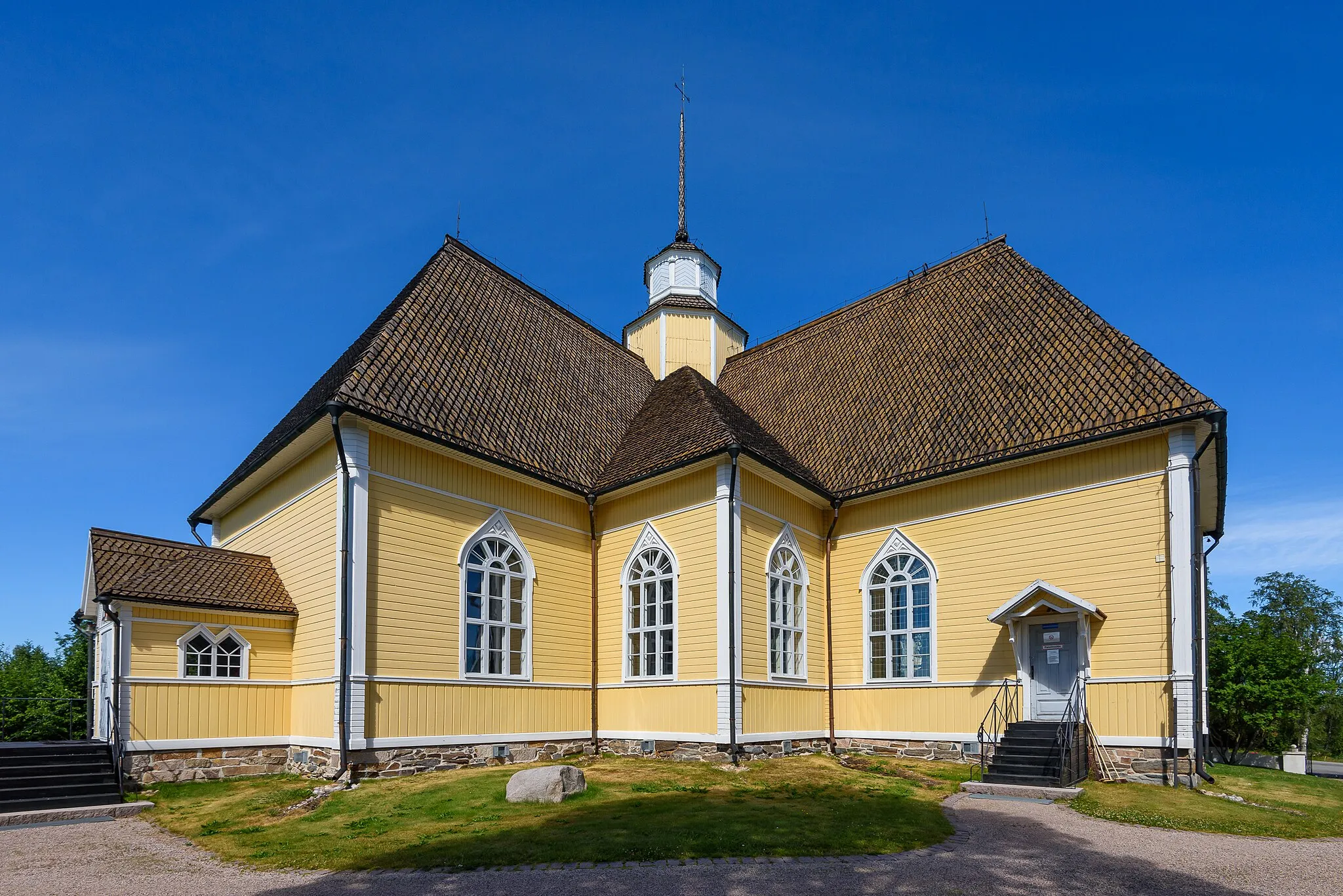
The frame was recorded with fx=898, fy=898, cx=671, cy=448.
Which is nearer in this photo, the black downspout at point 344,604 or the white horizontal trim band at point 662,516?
the black downspout at point 344,604

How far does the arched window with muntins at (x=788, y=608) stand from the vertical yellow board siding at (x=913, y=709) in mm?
1326

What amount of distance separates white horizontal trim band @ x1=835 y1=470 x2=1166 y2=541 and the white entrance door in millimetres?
2357

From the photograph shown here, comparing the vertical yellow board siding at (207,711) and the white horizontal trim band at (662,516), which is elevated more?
the white horizontal trim band at (662,516)

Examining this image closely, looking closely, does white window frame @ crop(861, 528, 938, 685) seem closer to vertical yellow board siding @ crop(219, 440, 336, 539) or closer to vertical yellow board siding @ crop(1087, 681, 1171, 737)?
vertical yellow board siding @ crop(1087, 681, 1171, 737)

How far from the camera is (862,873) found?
8836mm

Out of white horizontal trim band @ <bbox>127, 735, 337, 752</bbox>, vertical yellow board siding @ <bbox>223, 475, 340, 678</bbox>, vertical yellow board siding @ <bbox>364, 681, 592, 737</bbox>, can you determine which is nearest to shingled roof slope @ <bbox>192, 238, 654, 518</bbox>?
vertical yellow board siding @ <bbox>223, 475, 340, 678</bbox>

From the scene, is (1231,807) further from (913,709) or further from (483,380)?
(483,380)

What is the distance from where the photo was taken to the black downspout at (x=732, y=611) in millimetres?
16344

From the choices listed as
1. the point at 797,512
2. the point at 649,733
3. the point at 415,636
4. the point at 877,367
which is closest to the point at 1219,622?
the point at 877,367

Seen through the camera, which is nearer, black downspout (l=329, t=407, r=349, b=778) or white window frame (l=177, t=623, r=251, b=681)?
black downspout (l=329, t=407, r=349, b=778)

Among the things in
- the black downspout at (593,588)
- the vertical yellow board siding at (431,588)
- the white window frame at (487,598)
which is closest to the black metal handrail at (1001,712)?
the black downspout at (593,588)

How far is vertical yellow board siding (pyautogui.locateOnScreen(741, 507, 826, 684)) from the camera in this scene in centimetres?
1725

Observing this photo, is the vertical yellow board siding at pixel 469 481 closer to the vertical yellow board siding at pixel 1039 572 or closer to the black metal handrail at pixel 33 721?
the vertical yellow board siding at pixel 1039 572

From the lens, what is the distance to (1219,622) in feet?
109
